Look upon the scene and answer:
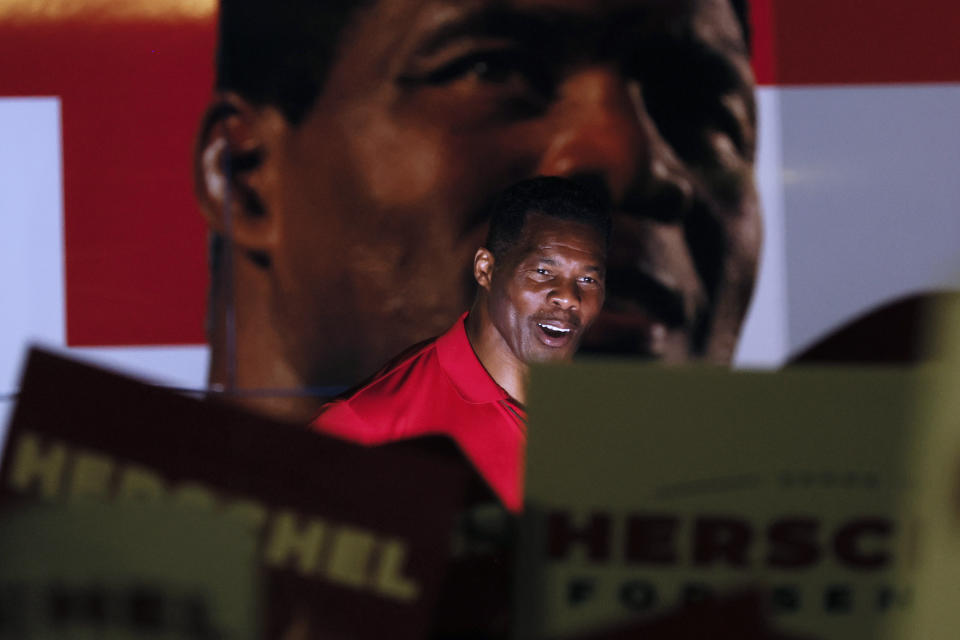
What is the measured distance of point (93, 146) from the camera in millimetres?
1894

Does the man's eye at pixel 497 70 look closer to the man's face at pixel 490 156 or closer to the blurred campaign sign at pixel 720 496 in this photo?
the man's face at pixel 490 156

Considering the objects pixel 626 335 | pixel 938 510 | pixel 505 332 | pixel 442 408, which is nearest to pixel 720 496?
pixel 938 510

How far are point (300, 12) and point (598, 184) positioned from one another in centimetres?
63

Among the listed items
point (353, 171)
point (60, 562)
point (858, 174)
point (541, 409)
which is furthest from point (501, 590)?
point (858, 174)

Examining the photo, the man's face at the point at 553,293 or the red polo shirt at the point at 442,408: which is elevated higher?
the man's face at the point at 553,293

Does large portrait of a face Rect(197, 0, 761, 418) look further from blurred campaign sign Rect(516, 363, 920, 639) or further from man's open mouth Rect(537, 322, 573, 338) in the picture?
blurred campaign sign Rect(516, 363, 920, 639)

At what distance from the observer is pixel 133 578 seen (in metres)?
0.52

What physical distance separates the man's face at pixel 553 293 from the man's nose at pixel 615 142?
2.38 ft

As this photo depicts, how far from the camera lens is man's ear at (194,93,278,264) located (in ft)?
6.31

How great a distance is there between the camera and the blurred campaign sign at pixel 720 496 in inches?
21.1

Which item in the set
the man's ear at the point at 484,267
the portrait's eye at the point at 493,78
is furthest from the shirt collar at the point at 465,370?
the portrait's eye at the point at 493,78

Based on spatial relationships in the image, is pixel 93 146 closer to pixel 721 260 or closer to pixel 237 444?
pixel 721 260

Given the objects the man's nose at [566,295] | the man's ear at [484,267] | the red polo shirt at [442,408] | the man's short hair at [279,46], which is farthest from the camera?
the man's short hair at [279,46]

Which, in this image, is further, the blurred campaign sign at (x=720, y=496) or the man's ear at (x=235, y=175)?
the man's ear at (x=235, y=175)
